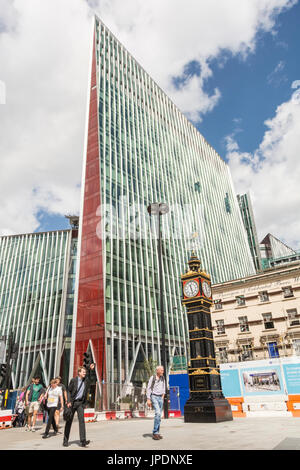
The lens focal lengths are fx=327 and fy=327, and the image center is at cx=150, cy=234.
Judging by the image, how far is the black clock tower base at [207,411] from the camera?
500 inches

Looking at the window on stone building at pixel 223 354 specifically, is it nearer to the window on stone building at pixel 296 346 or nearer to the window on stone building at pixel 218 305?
the window on stone building at pixel 218 305

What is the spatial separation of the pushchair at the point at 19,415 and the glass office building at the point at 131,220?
22294 mm

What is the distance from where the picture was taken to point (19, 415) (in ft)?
53.3

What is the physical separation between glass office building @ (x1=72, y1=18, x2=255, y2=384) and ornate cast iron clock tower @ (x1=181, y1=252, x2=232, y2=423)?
26616mm

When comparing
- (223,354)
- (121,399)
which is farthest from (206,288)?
(223,354)

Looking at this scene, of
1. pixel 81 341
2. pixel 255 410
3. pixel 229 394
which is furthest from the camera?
pixel 81 341

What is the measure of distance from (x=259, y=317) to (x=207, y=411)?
22.2m

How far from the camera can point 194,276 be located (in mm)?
15539

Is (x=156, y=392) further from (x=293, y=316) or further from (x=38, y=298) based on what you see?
(x=38, y=298)

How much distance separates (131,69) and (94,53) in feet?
39.4

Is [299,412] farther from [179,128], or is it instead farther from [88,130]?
[179,128]

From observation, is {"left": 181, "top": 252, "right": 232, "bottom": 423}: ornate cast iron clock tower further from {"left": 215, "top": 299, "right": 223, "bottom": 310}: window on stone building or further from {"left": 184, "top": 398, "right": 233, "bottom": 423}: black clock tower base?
{"left": 215, "top": 299, "right": 223, "bottom": 310}: window on stone building

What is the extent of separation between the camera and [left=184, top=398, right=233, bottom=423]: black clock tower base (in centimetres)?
1270
